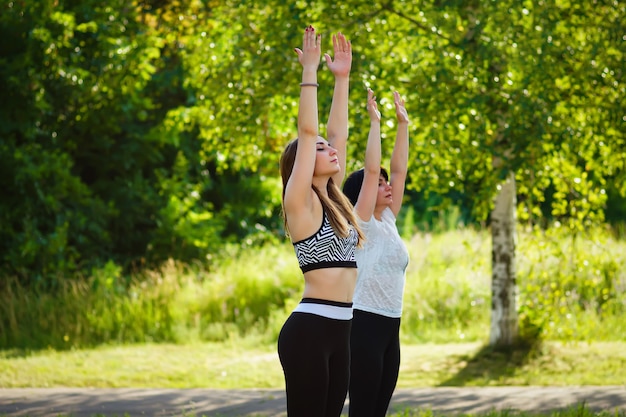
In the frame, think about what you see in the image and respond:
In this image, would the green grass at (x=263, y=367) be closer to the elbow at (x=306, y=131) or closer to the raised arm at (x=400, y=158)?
the raised arm at (x=400, y=158)

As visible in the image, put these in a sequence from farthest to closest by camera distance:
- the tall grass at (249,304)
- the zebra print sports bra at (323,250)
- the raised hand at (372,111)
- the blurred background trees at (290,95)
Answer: the tall grass at (249,304)
the blurred background trees at (290,95)
the raised hand at (372,111)
the zebra print sports bra at (323,250)

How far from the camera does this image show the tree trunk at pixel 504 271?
1060 centimetres

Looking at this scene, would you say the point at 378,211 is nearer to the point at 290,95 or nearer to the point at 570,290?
the point at 290,95

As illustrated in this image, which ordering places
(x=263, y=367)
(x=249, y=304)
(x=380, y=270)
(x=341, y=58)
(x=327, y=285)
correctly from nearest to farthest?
(x=327, y=285), (x=341, y=58), (x=380, y=270), (x=263, y=367), (x=249, y=304)

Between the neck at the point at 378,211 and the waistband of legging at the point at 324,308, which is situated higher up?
the neck at the point at 378,211

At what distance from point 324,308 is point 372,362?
1022 mm

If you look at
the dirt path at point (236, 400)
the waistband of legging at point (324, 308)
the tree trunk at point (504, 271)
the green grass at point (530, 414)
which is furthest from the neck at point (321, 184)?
the tree trunk at point (504, 271)

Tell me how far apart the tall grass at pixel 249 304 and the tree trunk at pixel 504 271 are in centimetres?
Result: 59

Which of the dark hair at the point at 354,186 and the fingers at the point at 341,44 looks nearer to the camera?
the fingers at the point at 341,44

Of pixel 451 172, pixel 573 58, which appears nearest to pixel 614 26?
pixel 573 58

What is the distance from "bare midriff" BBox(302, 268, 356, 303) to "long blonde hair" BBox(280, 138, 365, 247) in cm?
18

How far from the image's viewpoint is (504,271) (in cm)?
1064

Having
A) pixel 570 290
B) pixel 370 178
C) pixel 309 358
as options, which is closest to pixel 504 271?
pixel 570 290

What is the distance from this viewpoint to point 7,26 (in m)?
13.8
